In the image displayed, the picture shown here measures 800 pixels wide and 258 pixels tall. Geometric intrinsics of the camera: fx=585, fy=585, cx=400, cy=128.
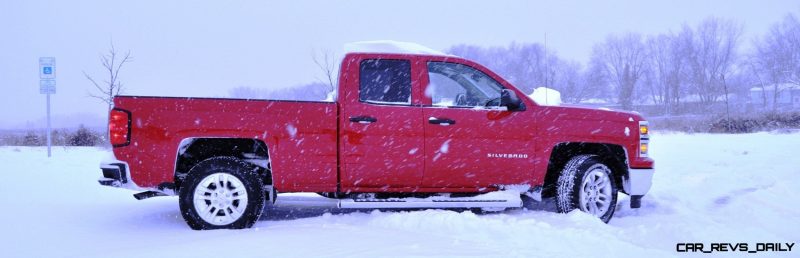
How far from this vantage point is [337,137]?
5.03 meters

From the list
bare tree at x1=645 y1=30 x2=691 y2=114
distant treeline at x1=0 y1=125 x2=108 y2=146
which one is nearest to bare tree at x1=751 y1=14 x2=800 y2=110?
bare tree at x1=645 y1=30 x2=691 y2=114

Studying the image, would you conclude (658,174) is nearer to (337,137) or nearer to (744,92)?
(337,137)

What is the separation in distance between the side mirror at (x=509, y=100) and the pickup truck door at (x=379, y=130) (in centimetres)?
74

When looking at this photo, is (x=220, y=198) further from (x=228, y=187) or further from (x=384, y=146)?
(x=384, y=146)

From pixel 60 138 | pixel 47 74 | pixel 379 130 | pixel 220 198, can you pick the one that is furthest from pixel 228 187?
pixel 60 138

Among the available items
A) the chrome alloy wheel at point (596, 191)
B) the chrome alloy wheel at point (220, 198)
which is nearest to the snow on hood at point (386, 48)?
the chrome alloy wheel at point (220, 198)

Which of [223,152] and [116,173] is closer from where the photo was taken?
[116,173]

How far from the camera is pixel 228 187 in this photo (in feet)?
16.2

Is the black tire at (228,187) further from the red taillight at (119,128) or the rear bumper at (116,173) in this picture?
the red taillight at (119,128)

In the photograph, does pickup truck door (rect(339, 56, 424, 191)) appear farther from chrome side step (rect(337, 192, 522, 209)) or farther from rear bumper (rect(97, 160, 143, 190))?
rear bumper (rect(97, 160, 143, 190))

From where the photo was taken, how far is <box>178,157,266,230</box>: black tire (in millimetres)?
4824

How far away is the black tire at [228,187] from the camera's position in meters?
4.82

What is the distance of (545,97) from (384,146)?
68.9 inches

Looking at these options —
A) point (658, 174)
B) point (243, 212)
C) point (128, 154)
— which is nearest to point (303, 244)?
point (243, 212)
